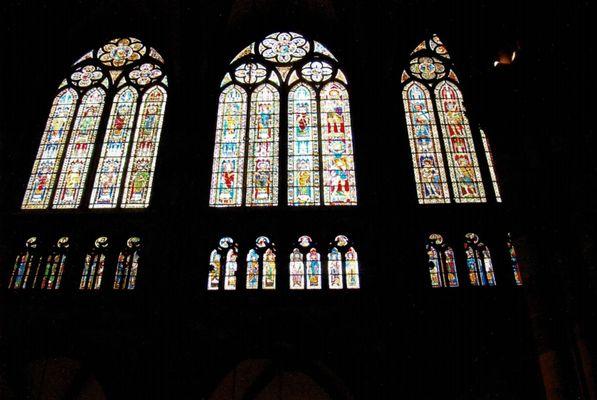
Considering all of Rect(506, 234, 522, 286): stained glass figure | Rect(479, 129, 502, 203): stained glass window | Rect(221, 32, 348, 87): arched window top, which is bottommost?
Rect(506, 234, 522, 286): stained glass figure

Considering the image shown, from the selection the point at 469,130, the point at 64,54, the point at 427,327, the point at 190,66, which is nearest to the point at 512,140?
the point at 427,327

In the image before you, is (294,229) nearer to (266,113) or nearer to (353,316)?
(353,316)

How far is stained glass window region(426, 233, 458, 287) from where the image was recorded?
970 centimetres

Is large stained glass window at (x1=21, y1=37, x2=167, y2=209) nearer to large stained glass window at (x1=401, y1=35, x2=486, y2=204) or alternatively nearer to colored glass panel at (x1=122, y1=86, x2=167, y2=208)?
colored glass panel at (x1=122, y1=86, x2=167, y2=208)

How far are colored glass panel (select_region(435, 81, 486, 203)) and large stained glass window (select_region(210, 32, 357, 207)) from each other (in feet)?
6.26

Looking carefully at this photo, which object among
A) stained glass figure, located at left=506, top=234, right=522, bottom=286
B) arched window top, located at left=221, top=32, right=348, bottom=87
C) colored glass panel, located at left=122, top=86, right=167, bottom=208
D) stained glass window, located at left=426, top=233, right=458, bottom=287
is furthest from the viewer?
arched window top, located at left=221, top=32, right=348, bottom=87

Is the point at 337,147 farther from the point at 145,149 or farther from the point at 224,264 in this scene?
the point at 145,149

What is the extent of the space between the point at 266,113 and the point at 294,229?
9.77ft

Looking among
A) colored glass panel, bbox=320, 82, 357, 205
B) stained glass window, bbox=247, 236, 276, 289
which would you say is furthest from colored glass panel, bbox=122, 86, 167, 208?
colored glass panel, bbox=320, 82, 357, 205

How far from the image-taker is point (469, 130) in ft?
38.8

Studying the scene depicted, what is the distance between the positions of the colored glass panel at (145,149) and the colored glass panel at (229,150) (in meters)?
1.21

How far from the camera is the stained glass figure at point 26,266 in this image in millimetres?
9898

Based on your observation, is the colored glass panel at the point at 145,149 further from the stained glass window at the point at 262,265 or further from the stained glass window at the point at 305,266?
the stained glass window at the point at 305,266

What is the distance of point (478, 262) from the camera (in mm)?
9898
